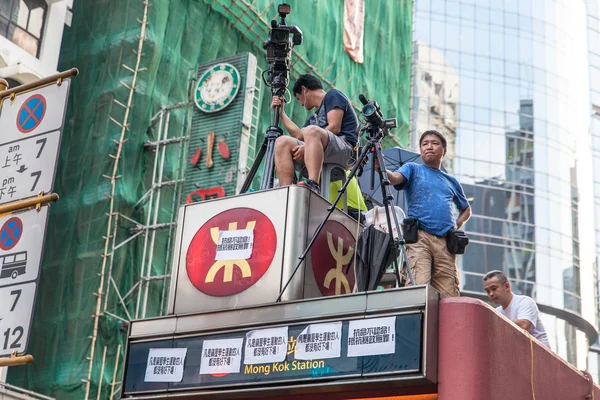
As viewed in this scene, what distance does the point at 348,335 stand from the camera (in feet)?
22.7

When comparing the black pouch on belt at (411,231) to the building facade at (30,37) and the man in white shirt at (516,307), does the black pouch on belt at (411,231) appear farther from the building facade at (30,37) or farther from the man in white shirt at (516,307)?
the building facade at (30,37)

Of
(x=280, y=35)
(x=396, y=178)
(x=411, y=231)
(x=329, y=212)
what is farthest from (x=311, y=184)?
(x=280, y=35)

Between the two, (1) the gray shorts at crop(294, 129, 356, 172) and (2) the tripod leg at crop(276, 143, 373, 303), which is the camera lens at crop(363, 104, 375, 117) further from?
(1) the gray shorts at crop(294, 129, 356, 172)

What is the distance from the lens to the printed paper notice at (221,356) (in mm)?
7418

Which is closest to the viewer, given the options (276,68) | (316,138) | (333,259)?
(316,138)

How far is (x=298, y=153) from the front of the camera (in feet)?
27.7

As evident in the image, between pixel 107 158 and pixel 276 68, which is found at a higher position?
pixel 107 158

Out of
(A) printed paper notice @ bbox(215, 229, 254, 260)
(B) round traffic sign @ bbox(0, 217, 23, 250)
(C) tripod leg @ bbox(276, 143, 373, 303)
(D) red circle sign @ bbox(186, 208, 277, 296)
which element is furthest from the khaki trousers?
(B) round traffic sign @ bbox(0, 217, 23, 250)

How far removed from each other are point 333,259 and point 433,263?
2.89 ft

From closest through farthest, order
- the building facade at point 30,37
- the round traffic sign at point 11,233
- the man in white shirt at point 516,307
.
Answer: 1. the round traffic sign at point 11,233
2. the man in white shirt at point 516,307
3. the building facade at point 30,37

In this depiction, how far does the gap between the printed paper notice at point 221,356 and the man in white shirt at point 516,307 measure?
2477mm

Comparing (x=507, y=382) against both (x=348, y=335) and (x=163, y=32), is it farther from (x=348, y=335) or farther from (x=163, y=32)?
(x=163, y=32)

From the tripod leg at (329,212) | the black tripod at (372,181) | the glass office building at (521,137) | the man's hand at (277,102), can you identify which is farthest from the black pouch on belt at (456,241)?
the glass office building at (521,137)

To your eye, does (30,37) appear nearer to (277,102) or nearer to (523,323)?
(277,102)
